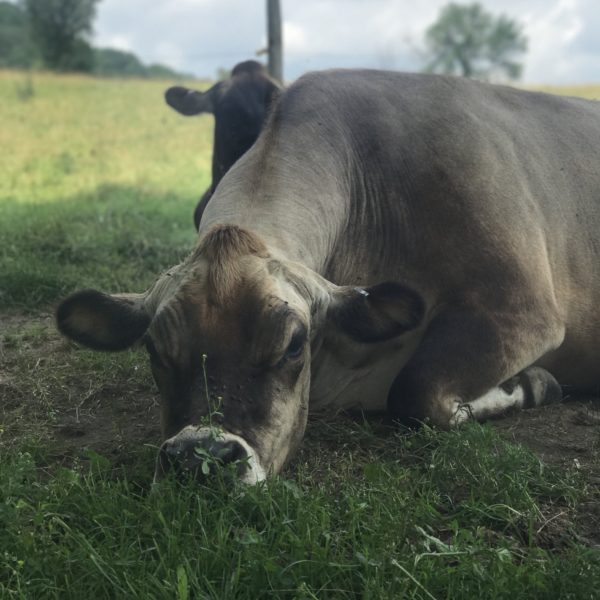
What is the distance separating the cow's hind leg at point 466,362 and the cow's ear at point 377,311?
14.2 inches

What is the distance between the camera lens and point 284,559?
278cm

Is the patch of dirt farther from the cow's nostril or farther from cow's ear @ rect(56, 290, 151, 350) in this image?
the cow's nostril

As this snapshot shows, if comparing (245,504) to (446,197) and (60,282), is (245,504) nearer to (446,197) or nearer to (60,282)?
(446,197)

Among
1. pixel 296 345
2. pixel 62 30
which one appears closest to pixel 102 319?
pixel 296 345

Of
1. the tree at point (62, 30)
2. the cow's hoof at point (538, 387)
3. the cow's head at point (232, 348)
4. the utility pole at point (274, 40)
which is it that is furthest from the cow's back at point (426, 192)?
the tree at point (62, 30)

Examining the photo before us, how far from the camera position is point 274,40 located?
11.4m

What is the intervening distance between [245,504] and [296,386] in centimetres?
70

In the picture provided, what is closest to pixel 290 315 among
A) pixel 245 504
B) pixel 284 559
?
pixel 245 504

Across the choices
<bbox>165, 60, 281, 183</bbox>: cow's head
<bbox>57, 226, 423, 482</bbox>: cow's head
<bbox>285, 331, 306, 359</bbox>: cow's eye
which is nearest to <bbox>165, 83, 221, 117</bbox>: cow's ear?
<bbox>165, 60, 281, 183</bbox>: cow's head

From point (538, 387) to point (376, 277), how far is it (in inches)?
45.5

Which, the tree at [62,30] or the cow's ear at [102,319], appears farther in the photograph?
the tree at [62,30]

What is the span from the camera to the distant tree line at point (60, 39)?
3744 cm

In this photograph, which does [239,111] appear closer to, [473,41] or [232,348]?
[232,348]

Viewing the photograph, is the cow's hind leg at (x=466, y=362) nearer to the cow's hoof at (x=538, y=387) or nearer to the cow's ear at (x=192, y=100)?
the cow's hoof at (x=538, y=387)
